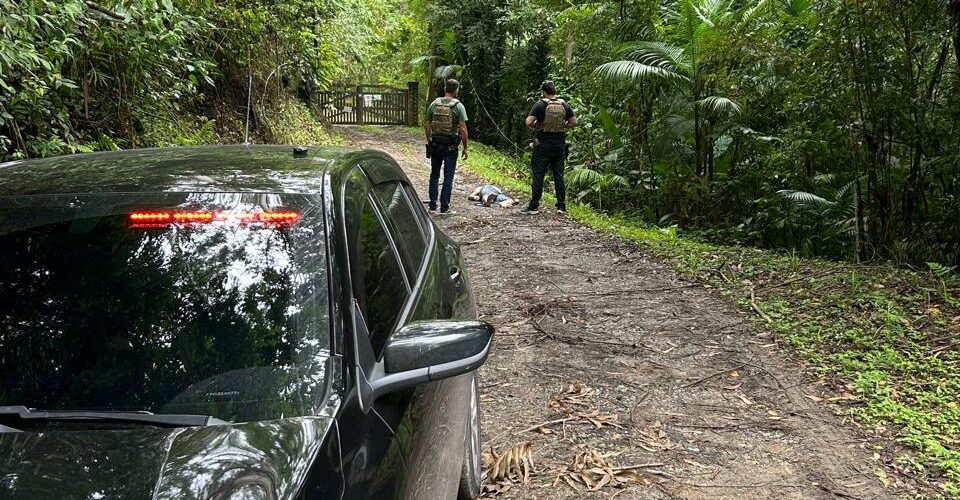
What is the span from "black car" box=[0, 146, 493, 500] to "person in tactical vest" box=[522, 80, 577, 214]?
329 inches

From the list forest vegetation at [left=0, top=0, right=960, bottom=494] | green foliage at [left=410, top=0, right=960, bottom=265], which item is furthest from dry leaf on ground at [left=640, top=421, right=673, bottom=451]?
green foliage at [left=410, top=0, right=960, bottom=265]

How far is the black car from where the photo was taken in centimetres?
171

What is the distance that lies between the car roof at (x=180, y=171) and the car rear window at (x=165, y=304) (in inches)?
2.8

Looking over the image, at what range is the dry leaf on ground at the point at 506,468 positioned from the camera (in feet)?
12.3

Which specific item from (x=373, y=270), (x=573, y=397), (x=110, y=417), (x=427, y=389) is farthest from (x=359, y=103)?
(x=110, y=417)

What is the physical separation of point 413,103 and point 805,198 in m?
20.8

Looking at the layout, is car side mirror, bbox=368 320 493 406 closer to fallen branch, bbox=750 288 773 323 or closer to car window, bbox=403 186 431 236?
car window, bbox=403 186 431 236

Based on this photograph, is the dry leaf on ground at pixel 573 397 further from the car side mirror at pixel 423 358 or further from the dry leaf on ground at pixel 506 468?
the car side mirror at pixel 423 358

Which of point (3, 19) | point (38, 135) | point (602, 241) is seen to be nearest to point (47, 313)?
point (3, 19)

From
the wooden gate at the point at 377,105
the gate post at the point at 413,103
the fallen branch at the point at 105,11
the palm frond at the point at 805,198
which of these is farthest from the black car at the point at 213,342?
the wooden gate at the point at 377,105

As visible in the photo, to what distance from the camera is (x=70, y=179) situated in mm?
2596

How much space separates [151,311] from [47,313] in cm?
32

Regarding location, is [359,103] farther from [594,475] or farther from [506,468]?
[594,475]

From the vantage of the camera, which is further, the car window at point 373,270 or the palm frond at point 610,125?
the palm frond at point 610,125
